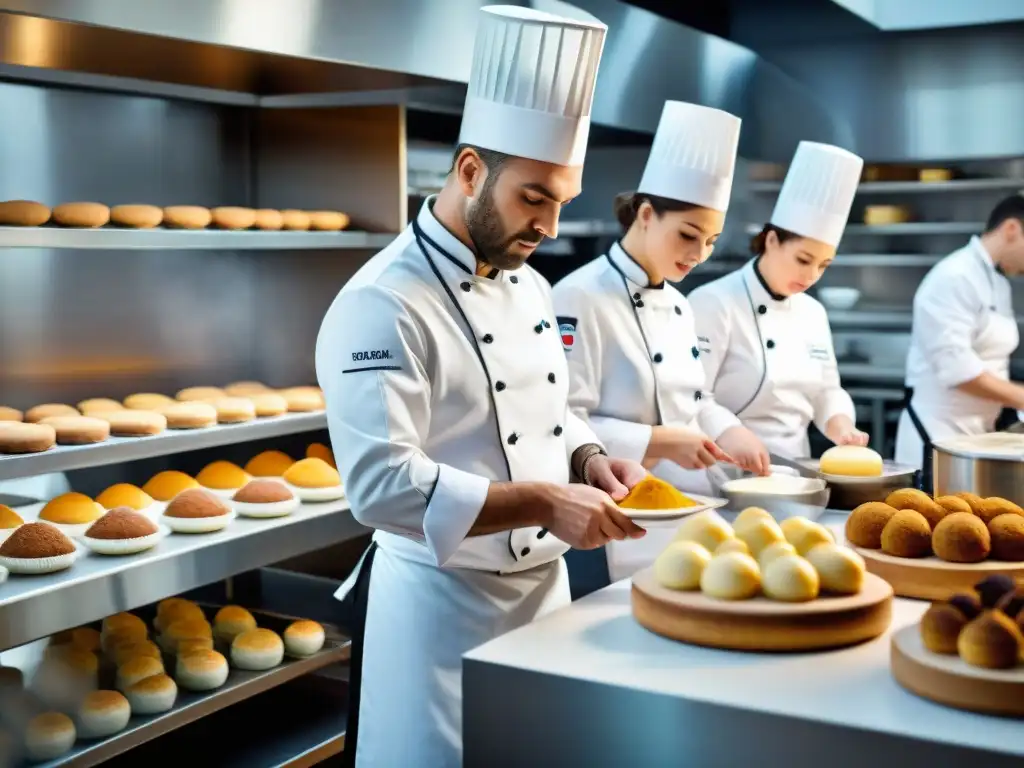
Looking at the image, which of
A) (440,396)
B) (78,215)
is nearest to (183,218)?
(78,215)

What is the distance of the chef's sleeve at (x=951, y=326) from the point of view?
4359 mm

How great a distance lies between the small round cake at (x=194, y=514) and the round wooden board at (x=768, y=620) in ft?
4.37

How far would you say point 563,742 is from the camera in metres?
1.52

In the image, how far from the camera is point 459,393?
6.46 ft

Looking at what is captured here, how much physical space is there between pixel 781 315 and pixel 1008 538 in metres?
1.74

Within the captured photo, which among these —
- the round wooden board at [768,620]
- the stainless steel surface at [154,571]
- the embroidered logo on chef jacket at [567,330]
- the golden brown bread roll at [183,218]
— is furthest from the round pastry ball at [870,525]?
the golden brown bread roll at [183,218]

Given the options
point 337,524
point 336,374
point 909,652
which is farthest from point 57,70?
point 909,652

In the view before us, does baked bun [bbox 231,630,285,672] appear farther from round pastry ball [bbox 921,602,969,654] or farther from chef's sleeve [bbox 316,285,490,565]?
round pastry ball [bbox 921,602,969,654]

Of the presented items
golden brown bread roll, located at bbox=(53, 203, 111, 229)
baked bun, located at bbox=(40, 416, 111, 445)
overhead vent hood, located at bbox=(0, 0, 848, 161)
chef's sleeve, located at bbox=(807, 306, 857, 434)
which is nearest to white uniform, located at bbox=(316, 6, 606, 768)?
overhead vent hood, located at bbox=(0, 0, 848, 161)

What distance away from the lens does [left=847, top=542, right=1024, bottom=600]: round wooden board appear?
1.83 metres

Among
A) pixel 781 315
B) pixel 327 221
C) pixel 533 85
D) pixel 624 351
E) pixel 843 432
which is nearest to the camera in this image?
pixel 533 85

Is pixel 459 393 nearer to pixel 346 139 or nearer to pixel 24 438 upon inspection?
pixel 24 438

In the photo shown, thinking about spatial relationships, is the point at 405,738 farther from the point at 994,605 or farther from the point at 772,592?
the point at 994,605

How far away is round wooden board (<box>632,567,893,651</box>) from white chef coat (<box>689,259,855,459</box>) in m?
1.84
